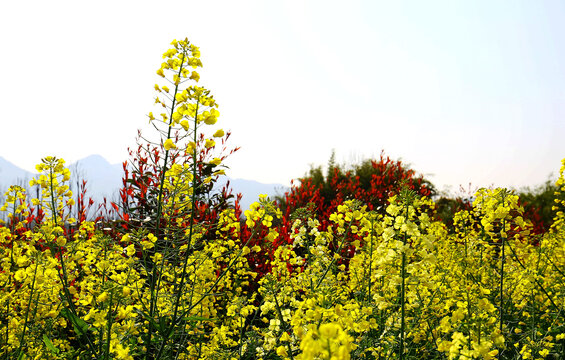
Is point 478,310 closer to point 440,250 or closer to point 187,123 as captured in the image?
point 187,123

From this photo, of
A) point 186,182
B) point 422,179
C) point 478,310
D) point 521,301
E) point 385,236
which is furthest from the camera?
point 422,179

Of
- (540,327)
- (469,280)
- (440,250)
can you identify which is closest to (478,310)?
(469,280)

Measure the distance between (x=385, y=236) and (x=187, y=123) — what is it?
50.2 inches

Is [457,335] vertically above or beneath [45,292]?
above

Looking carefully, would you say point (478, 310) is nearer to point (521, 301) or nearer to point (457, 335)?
point (457, 335)

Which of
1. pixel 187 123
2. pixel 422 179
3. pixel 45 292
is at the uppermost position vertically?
pixel 422 179

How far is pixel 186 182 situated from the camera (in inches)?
102

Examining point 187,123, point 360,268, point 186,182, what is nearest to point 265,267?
point 360,268

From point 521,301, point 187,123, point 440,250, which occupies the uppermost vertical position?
point 187,123

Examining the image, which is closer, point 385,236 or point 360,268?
point 385,236

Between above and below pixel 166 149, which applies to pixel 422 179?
above

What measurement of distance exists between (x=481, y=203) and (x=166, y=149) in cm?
266

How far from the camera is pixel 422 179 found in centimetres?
1020

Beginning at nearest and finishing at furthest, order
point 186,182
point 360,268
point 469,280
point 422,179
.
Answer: point 186,182
point 469,280
point 360,268
point 422,179
